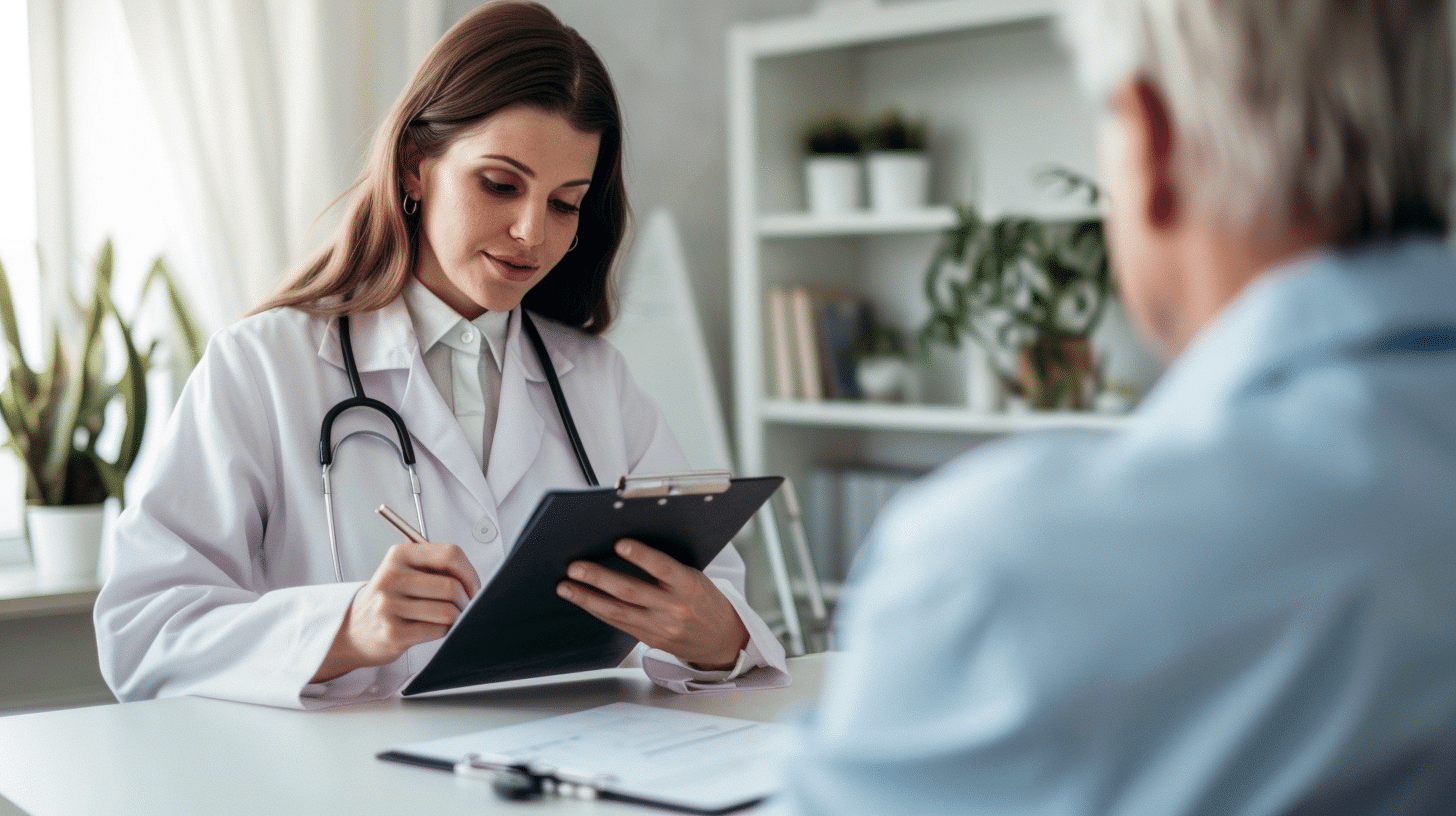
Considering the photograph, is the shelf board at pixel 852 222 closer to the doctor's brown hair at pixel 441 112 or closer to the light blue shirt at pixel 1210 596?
the doctor's brown hair at pixel 441 112

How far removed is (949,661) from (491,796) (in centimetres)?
54

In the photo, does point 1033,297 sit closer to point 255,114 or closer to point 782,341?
point 782,341

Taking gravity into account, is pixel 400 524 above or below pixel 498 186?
below

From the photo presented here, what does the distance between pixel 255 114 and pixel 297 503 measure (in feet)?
4.74

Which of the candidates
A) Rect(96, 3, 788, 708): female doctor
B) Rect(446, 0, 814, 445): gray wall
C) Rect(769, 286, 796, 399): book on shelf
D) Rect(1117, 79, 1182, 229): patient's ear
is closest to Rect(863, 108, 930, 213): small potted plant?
Rect(769, 286, 796, 399): book on shelf

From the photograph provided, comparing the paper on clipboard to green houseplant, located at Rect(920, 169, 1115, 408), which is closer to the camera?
the paper on clipboard

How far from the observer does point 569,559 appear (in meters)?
1.14

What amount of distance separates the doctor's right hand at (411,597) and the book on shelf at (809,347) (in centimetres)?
229

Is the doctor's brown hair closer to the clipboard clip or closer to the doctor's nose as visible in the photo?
the doctor's nose

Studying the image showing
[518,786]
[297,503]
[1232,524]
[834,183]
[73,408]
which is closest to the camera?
[1232,524]

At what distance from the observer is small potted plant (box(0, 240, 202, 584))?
2.30m

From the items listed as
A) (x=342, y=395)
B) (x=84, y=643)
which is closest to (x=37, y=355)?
(x=84, y=643)

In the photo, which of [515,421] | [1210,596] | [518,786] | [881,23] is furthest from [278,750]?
[881,23]

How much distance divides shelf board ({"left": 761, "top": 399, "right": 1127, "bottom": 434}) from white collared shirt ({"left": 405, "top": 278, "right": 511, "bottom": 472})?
1.59 metres
